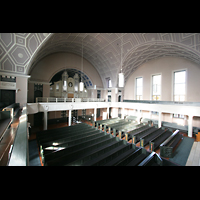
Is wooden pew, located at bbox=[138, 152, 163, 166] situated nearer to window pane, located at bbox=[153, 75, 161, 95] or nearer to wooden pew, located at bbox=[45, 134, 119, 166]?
wooden pew, located at bbox=[45, 134, 119, 166]

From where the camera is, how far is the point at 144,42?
1091 cm

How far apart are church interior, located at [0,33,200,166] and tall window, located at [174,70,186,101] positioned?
0.30 feet

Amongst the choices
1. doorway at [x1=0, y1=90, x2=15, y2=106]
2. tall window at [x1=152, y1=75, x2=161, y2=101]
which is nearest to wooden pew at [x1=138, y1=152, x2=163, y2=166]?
doorway at [x1=0, y1=90, x2=15, y2=106]

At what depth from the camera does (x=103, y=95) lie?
57.6ft

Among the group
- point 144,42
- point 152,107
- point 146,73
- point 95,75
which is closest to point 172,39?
point 144,42

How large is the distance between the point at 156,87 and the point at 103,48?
8882 millimetres

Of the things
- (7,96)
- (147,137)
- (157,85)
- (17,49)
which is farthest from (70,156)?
(157,85)

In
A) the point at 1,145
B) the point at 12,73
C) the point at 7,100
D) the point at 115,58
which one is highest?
the point at 115,58

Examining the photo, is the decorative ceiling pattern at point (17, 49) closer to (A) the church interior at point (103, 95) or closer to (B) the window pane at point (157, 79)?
(A) the church interior at point (103, 95)

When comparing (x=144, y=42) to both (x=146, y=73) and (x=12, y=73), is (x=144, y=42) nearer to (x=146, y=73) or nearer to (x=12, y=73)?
(x=146, y=73)

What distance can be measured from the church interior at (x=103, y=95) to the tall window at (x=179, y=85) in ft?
0.30

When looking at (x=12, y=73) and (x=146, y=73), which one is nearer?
(x=12, y=73)

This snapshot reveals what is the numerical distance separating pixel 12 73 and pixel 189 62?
17.0m

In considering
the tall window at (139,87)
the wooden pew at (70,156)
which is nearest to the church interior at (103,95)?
the wooden pew at (70,156)
